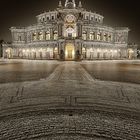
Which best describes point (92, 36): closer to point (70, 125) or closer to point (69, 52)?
point (69, 52)

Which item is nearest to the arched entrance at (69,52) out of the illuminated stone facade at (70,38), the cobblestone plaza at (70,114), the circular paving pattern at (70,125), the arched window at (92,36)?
the illuminated stone facade at (70,38)

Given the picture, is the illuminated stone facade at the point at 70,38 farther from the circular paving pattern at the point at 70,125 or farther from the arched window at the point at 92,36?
the circular paving pattern at the point at 70,125

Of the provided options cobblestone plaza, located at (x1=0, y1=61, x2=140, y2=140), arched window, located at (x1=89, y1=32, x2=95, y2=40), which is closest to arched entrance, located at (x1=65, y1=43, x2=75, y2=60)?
arched window, located at (x1=89, y1=32, x2=95, y2=40)

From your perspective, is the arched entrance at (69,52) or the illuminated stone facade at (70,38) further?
the illuminated stone facade at (70,38)

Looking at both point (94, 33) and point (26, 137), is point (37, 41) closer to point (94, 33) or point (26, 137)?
point (94, 33)

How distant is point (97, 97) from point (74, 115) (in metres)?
3.04

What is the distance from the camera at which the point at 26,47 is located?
76.4 metres

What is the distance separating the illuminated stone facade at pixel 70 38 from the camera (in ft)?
204

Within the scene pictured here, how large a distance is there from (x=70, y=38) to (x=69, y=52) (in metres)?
5.34

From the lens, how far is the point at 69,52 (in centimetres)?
6259

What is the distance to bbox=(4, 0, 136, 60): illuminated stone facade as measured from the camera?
62094 millimetres

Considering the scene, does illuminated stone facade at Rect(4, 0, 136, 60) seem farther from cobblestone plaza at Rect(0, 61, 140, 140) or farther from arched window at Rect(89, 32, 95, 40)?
cobblestone plaza at Rect(0, 61, 140, 140)

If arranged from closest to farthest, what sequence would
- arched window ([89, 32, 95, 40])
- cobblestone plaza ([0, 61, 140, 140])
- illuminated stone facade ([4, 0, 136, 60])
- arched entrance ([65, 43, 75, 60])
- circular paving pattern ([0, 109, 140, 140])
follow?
circular paving pattern ([0, 109, 140, 140]) < cobblestone plaza ([0, 61, 140, 140]) < arched entrance ([65, 43, 75, 60]) < illuminated stone facade ([4, 0, 136, 60]) < arched window ([89, 32, 95, 40])

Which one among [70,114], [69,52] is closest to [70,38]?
[69,52]
